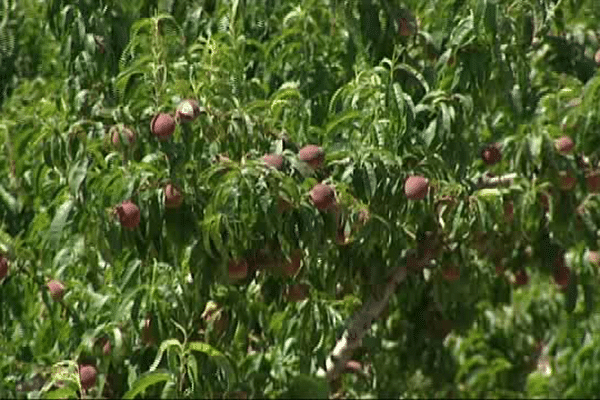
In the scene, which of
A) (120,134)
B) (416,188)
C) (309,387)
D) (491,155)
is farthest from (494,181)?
(120,134)

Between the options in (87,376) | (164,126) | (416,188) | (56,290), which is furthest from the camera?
(56,290)

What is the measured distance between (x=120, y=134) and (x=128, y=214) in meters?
0.23

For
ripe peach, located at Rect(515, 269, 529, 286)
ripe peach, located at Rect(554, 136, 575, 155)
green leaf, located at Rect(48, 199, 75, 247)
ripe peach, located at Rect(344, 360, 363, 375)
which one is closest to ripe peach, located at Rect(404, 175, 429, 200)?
ripe peach, located at Rect(554, 136, 575, 155)

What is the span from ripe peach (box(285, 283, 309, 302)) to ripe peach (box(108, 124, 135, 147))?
1.95 feet

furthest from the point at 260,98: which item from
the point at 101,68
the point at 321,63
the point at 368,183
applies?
the point at 368,183

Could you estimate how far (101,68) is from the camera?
3762mm

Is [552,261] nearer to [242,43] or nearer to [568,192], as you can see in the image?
[568,192]

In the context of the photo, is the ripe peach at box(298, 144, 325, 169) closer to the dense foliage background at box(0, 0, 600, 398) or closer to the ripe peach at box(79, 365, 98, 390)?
the dense foliage background at box(0, 0, 600, 398)

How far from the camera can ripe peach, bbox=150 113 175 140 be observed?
3.14m

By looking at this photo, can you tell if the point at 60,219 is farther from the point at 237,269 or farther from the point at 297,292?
the point at 297,292

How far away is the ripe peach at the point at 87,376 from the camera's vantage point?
346 centimetres

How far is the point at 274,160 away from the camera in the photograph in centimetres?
320

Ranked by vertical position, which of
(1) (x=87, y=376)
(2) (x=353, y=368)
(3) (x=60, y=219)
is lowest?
(2) (x=353, y=368)

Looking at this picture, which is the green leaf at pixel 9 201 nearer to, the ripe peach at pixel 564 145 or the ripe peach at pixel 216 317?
the ripe peach at pixel 216 317
